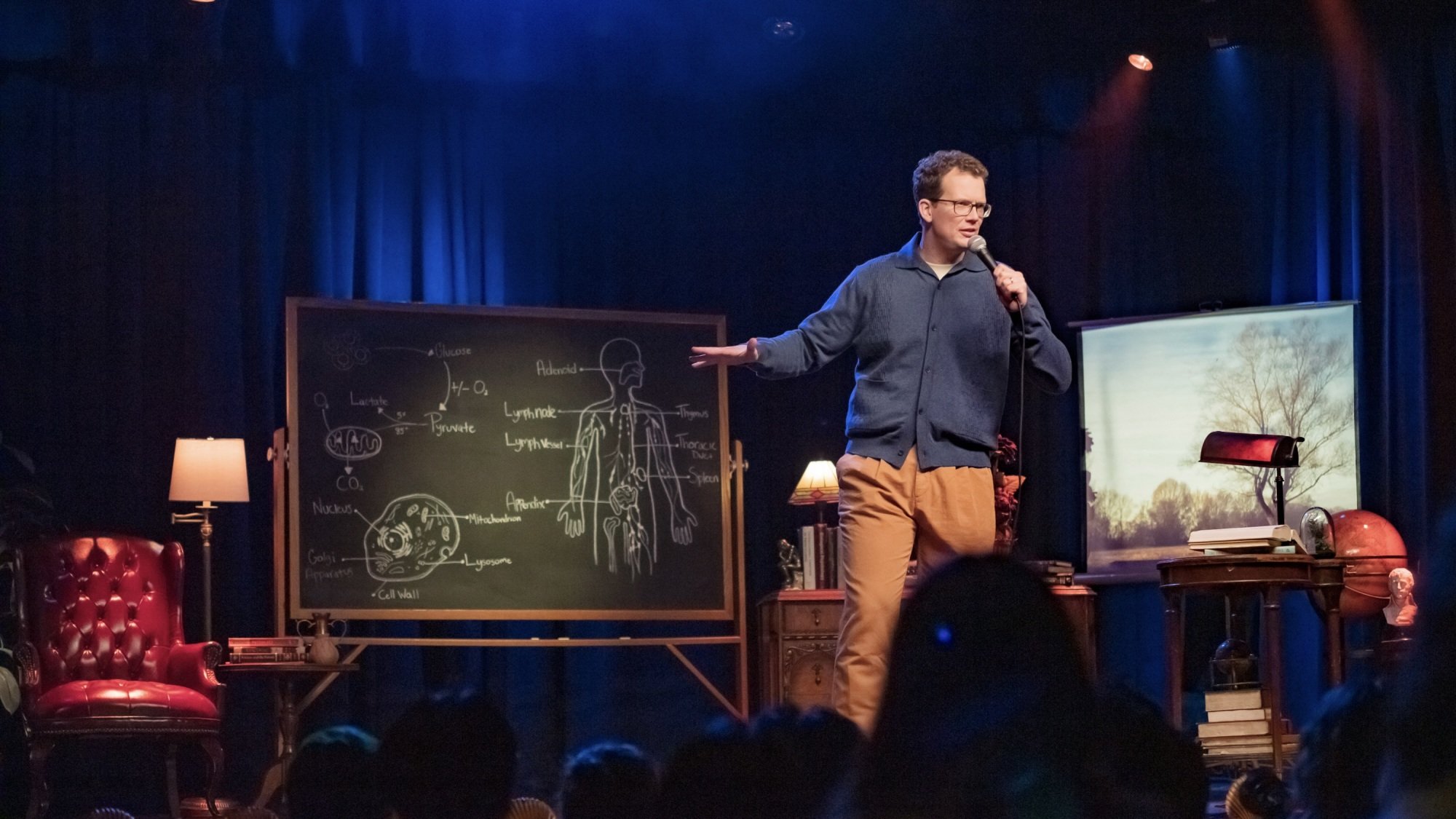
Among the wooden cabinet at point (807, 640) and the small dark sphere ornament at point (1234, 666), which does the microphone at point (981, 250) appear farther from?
the wooden cabinet at point (807, 640)

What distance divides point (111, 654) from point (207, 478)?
69 cm

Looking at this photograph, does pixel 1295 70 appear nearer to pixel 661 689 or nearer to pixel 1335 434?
pixel 1335 434

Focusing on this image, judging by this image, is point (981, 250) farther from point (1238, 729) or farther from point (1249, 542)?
point (1238, 729)

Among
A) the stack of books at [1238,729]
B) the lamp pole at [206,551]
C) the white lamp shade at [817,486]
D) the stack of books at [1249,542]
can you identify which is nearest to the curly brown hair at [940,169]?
the stack of books at [1249,542]

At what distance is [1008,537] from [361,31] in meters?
3.25

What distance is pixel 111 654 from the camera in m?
5.69

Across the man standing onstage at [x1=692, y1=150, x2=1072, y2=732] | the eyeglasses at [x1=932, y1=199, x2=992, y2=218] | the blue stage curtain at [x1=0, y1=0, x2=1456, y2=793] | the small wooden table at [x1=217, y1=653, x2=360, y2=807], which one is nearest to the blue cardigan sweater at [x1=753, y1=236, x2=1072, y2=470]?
the man standing onstage at [x1=692, y1=150, x2=1072, y2=732]

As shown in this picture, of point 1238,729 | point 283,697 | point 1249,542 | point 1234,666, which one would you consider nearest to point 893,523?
point 1249,542

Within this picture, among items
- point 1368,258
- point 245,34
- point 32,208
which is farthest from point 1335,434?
point 32,208

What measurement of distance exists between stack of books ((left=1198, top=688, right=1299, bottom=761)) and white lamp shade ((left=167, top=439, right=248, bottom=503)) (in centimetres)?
341

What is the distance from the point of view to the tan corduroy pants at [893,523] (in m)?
3.69

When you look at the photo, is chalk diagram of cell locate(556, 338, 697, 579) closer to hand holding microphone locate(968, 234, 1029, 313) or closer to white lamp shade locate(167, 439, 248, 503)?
white lamp shade locate(167, 439, 248, 503)

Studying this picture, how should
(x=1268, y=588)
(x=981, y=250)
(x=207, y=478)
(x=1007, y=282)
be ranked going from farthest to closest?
(x=207, y=478) < (x=1268, y=588) < (x=981, y=250) < (x=1007, y=282)

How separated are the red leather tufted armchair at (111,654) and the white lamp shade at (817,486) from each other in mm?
2311
